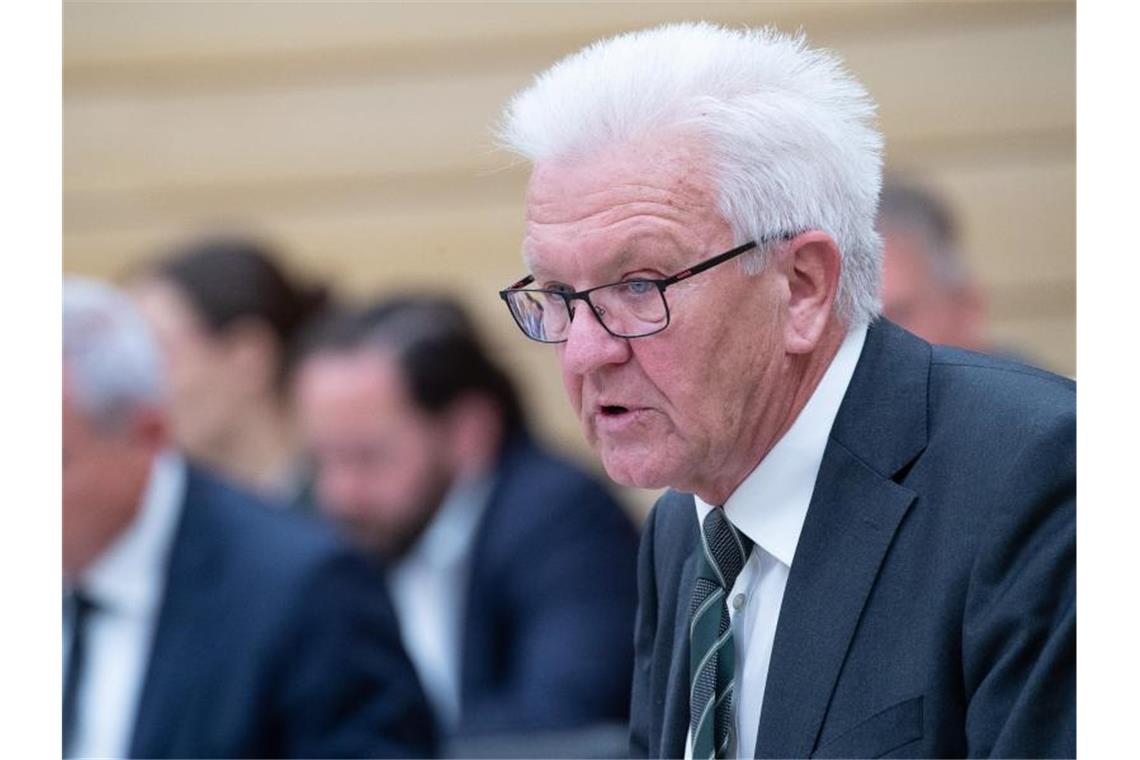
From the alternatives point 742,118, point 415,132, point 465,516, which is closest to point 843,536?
point 742,118

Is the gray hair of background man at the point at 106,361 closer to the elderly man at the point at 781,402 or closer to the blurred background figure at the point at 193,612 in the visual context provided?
the blurred background figure at the point at 193,612

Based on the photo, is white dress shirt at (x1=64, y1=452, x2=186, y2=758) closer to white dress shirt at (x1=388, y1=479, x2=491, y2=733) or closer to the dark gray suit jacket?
white dress shirt at (x1=388, y1=479, x2=491, y2=733)

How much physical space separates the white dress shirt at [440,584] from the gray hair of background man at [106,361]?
1.21 meters

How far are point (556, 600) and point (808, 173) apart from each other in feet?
9.22

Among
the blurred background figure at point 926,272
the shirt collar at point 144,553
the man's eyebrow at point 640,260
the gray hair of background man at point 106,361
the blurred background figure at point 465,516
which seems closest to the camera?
the man's eyebrow at point 640,260

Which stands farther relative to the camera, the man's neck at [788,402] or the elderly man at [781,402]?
the man's neck at [788,402]

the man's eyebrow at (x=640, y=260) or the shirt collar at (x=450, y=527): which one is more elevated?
the man's eyebrow at (x=640, y=260)

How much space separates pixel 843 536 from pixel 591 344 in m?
0.39

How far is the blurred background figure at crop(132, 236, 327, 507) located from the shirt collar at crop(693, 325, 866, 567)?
151 inches

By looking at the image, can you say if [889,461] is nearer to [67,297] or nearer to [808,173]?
[808,173]

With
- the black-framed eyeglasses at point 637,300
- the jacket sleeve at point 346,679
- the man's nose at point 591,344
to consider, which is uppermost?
the black-framed eyeglasses at point 637,300

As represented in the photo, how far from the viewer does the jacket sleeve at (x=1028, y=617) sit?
6.33ft

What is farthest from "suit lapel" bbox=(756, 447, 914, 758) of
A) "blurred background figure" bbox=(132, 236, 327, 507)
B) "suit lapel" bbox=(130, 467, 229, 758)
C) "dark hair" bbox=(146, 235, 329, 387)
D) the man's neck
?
"dark hair" bbox=(146, 235, 329, 387)

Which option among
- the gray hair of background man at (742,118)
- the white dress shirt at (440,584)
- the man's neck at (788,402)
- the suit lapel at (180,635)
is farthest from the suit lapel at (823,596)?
the white dress shirt at (440,584)
